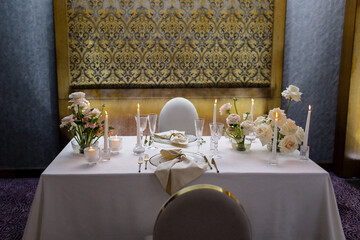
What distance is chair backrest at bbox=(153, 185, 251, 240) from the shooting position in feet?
2.81

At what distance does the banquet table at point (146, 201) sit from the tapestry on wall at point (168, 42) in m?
2.02

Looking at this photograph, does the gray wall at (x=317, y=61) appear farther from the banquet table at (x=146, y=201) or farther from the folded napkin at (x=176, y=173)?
the folded napkin at (x=176, y=173)

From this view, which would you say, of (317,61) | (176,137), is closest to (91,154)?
(176,137)

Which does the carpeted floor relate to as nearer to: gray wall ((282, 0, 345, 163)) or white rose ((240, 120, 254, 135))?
gray wall ((282, 0, 345, 163))

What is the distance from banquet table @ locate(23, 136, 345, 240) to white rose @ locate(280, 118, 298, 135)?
0.25 meters

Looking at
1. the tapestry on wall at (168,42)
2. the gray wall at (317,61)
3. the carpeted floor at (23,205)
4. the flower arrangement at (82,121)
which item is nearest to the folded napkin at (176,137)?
the flower arrangement at (82,121)

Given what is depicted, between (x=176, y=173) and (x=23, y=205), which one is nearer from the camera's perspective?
(x=176, y=173)

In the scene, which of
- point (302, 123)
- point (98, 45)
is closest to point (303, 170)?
point (302, 123)

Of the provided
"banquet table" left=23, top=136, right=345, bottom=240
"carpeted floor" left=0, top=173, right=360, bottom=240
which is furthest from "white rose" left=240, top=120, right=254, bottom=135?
"carpeted floor" left=0, top=173, right=360, bottom=240

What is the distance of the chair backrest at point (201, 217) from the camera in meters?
0.86

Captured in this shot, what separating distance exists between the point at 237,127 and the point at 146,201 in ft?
2.40

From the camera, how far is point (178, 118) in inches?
102

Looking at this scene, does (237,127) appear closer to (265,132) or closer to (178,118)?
(265,132)

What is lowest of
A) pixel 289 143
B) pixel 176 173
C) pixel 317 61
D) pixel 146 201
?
pixel 146 201
